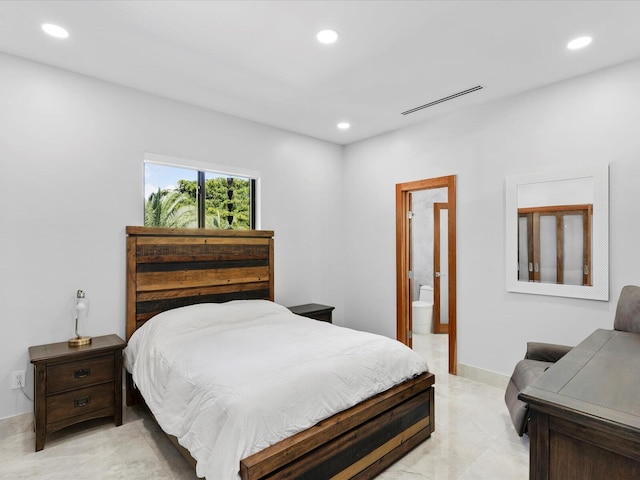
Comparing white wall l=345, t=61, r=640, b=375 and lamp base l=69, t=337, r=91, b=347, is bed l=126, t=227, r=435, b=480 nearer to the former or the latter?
lamp base l=69, t=337, r=91, b=347

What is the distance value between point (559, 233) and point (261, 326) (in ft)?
8.73

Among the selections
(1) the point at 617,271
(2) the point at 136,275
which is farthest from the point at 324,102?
(1) the point at 617,271

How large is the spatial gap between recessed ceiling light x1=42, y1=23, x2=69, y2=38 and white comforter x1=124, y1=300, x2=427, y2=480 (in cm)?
213

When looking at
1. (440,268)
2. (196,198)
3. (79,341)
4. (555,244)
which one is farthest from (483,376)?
(79,341)

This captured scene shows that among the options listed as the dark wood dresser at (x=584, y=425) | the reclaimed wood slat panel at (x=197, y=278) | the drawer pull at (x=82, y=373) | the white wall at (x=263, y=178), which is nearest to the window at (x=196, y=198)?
the white wall at (x=263, y=178)

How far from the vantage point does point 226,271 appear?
3.66 metres

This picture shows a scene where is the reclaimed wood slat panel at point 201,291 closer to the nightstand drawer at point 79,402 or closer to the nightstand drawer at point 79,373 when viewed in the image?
the nightstand drawer at point 79,373

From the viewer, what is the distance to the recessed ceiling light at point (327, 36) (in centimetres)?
234

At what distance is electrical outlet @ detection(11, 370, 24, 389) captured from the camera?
2.63 m

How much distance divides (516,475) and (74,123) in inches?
158

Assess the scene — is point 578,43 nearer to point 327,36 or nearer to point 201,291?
point 327,36

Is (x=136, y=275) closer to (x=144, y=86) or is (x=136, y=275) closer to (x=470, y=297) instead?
(x=144, y=86)

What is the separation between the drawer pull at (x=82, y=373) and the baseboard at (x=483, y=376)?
334cm

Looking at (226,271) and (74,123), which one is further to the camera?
(226,271)
